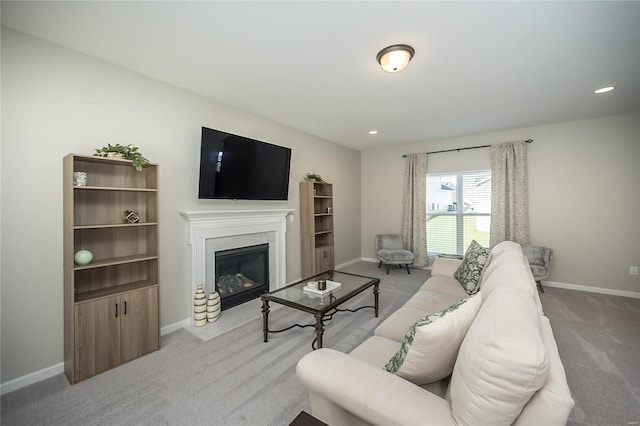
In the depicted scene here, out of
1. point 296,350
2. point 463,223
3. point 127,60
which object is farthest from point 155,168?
point 463,223

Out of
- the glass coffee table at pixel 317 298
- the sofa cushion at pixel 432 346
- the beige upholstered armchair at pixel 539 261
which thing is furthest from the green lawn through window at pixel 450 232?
the sofa cushion at pixel 432 346

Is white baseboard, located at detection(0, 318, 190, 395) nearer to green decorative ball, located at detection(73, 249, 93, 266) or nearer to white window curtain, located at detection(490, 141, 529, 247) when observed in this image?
green decorative ball, located at detection(73, 249, 93, 266)

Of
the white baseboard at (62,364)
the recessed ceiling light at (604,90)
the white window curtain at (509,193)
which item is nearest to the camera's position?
the white baseboard at (62,364)

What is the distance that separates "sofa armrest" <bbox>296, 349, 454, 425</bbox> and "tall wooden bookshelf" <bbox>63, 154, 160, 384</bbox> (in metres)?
1.82

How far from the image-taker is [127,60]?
2270mm

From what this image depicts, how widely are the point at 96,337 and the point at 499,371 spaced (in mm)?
2604

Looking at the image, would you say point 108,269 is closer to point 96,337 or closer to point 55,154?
point 96,337

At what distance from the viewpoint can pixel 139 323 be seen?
223 centimetres

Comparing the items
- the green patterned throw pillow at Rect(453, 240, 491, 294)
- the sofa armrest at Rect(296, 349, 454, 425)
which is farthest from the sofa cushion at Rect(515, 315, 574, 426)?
the green patterned throw pillow at Rect(453, 240, 491, 294)

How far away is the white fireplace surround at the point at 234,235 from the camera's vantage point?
→ 9.54ft

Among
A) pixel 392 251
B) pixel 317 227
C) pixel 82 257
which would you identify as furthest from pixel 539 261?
pixel 82 257

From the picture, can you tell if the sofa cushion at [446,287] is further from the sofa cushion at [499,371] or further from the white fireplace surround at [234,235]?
the white fireplace surround at [234,235]

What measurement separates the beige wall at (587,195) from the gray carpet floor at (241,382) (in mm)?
1201

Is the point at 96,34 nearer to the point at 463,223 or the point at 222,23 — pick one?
the point at 222,23
